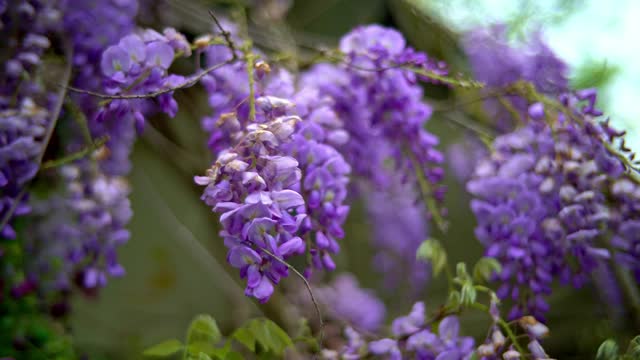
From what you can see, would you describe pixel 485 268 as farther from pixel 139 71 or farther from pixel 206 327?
pixel 139 71

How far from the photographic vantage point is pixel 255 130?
2.43 ft

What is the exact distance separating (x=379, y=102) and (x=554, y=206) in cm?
36

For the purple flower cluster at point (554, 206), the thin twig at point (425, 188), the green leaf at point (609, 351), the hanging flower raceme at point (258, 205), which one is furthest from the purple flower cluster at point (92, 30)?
the green leaf at point (609, 351)

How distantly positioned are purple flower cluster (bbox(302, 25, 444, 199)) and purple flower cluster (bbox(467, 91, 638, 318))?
0.15m

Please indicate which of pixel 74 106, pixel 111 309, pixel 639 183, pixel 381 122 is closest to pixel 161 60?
pixel 74 106

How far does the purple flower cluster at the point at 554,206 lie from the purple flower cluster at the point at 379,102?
0.49ft

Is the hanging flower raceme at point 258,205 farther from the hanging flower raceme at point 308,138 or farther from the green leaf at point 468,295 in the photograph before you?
the green leaf at point 468,295

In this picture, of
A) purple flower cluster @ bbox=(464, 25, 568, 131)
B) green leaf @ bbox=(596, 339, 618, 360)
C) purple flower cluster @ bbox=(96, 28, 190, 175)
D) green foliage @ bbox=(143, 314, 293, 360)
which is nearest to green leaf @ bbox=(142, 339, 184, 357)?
green foliage @ bbox=(143, 314, 293, 360)

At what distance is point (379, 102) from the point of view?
3.73 feet

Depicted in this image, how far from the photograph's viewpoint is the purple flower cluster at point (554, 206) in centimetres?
96

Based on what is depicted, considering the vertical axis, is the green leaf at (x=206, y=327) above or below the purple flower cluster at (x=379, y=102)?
below

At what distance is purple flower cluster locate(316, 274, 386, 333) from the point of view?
1766 mm

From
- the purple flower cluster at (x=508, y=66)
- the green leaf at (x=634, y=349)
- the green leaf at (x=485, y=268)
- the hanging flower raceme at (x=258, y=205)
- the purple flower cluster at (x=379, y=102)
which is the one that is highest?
the purple flower cluster at (x=508, y=66)

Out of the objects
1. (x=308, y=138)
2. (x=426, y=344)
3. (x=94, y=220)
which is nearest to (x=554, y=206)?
(x=426, y=344)
